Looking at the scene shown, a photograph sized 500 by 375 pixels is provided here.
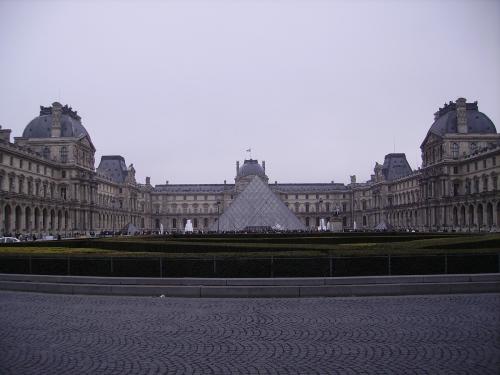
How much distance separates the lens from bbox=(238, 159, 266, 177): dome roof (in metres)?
122

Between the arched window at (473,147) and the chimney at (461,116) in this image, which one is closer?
the arched window at (473,147)

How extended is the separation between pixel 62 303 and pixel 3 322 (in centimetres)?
236

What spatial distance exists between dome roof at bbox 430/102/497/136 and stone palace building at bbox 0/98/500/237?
0.16 meters

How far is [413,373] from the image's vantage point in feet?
20.4

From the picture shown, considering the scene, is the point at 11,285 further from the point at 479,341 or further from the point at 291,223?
the point at 291,223

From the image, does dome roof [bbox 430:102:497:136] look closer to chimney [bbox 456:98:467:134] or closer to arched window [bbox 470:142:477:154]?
chimney [bbox 456:98:467:134]

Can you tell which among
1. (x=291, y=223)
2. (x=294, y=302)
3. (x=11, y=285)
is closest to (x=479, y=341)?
(x=294, y=302)

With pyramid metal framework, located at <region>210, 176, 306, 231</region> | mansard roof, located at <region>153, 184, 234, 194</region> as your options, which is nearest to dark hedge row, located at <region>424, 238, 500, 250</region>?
pyramid metal framework, located at <region>210, 176, 306, 231</region>

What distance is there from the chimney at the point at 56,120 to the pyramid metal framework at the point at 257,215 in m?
33.8

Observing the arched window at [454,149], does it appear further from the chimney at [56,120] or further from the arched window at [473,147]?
the chimney at [56,120]

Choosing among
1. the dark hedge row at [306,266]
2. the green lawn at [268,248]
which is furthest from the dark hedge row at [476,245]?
the dark hedge row at [306,266]

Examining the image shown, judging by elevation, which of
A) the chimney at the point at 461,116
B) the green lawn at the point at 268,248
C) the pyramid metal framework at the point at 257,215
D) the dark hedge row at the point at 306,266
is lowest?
the dark hedge row at the point at 306,266

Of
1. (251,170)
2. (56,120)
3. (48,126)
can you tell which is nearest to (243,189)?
(56,120)

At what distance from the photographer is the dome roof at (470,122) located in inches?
2894
